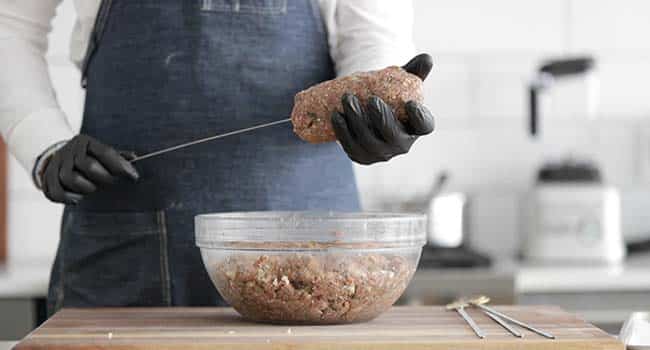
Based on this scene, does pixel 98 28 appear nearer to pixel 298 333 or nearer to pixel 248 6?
pixel 248 6

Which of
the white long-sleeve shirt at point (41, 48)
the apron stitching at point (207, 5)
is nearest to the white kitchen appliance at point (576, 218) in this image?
the white long-sleeve shirt at point (41, 48)

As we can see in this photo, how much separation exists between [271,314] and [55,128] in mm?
440

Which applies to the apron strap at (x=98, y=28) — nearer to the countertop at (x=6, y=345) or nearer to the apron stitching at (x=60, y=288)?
the apron stitching at (x=60, y=288)

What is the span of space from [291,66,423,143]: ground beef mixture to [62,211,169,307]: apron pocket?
31cm

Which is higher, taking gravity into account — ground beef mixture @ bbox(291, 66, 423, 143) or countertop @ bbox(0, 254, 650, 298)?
ground beef mixture @ bbox(291, 66, 423, 143)

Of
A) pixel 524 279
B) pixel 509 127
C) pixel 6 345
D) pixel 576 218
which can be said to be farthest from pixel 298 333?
pixel 509 127

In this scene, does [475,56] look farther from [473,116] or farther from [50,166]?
[50,166]

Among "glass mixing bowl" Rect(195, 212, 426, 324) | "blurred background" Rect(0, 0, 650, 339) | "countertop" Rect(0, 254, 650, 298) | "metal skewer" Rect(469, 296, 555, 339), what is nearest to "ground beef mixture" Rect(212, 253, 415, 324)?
"glass mixing bowl" Rect(195, 212, 426, 324)

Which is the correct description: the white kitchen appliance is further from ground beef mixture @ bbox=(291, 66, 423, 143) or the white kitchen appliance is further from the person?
ground beef mixture @ bbox=(291, 66, 423, 143)

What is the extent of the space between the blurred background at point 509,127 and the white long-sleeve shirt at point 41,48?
99 cm

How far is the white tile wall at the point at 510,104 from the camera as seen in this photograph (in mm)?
2424

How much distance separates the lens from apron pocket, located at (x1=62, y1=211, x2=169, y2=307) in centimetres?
124

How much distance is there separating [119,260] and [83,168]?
0.66 feet

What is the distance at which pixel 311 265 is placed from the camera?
936 mm
